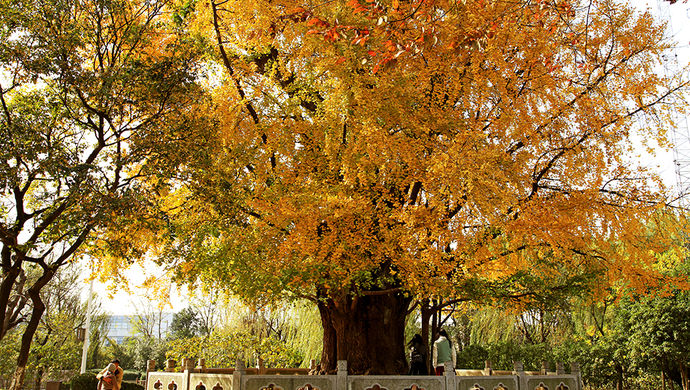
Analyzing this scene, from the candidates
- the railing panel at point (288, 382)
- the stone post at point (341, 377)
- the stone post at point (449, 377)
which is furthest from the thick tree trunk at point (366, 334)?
the stone post at point (449, 377)

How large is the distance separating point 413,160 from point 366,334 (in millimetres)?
4262

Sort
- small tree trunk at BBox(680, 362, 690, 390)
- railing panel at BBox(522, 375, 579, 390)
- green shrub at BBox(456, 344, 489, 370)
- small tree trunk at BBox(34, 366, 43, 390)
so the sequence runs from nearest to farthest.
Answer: railing panel at BBox(522, 375, 579, 390)
small tree trunk at BBox(680, 362, 690, 390)
green shrub at BBox(456, 344, 489, 370)
small tree trunk at BBox(34, 366, 43, 390)

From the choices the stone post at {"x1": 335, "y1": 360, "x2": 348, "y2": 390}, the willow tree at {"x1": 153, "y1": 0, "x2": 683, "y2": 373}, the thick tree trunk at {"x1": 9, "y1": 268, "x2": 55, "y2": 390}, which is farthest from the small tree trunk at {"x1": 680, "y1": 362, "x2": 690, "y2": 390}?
the thick tree trunk at {"x1": 9, "y1": 268, "x2": 55, "y2": 390}

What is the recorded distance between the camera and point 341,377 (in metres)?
8.38

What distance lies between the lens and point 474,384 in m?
8.51

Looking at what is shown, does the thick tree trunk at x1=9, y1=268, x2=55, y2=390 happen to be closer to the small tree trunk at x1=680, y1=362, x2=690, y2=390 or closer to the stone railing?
the stone railing

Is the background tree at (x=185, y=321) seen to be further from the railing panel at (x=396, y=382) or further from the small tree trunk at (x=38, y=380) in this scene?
the railing panel at (x=396, y=382)

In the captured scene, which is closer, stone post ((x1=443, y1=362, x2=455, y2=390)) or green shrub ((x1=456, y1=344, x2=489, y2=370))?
stone post ((x1=443, y1=362, x2=455, y2=390))

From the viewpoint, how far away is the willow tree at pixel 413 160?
8336 millimetres

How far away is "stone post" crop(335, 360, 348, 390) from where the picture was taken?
27.3ft

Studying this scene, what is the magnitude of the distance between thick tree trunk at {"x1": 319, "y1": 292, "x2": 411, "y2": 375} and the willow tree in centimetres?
34

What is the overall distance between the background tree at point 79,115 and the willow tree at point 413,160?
3.06 feet

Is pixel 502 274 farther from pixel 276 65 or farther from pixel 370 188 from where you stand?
pixel 276 65

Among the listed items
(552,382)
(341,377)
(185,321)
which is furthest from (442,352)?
(185,321)
